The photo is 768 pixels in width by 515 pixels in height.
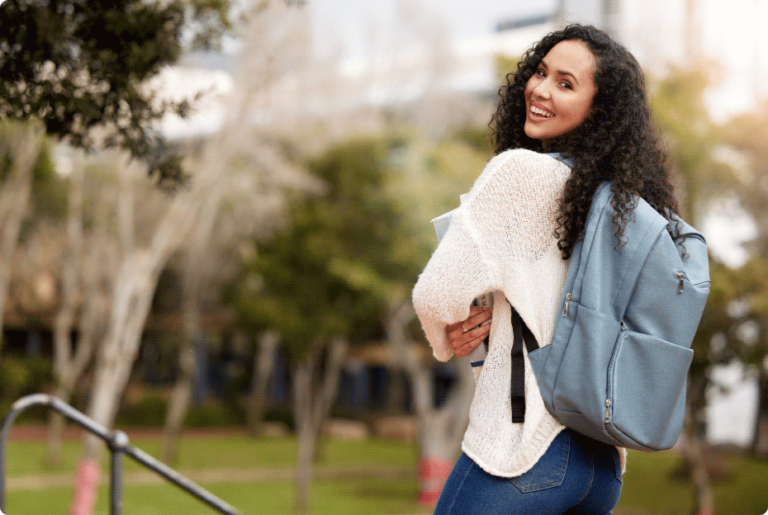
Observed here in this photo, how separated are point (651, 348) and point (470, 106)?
22391 millimetres

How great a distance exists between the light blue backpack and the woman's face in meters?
0.24

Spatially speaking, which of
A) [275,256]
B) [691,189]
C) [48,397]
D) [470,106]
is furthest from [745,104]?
[48,397]

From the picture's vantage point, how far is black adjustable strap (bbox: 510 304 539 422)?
1.50m

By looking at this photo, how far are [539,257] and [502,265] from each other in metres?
0.08

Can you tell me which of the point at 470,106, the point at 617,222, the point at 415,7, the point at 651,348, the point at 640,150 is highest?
the point at 415,7

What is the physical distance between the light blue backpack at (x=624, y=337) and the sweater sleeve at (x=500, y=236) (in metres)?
0.08

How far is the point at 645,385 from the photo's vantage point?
4.78 ft

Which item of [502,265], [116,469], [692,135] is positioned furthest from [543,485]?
[692,135]

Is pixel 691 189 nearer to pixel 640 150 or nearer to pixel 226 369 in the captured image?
pixel 640 150

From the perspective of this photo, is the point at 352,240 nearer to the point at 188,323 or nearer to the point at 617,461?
the point at 188,323

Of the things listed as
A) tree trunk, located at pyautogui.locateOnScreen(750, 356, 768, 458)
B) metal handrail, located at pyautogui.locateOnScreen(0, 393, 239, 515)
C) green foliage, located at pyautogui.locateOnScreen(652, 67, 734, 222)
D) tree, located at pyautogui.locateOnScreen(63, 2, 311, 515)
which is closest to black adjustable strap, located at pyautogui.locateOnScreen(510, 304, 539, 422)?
metal handrail, located at pyautogui.locateOnScreen(0, 393, 239, 515)

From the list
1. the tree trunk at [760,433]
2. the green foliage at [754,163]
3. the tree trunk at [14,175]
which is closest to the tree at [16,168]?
the tree trunk at [14,175]

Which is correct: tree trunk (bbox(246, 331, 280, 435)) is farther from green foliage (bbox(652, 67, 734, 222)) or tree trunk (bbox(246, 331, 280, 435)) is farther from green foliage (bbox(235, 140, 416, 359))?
green foliage (bbox(652, 67, 734, 222))

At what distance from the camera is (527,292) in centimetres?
153
